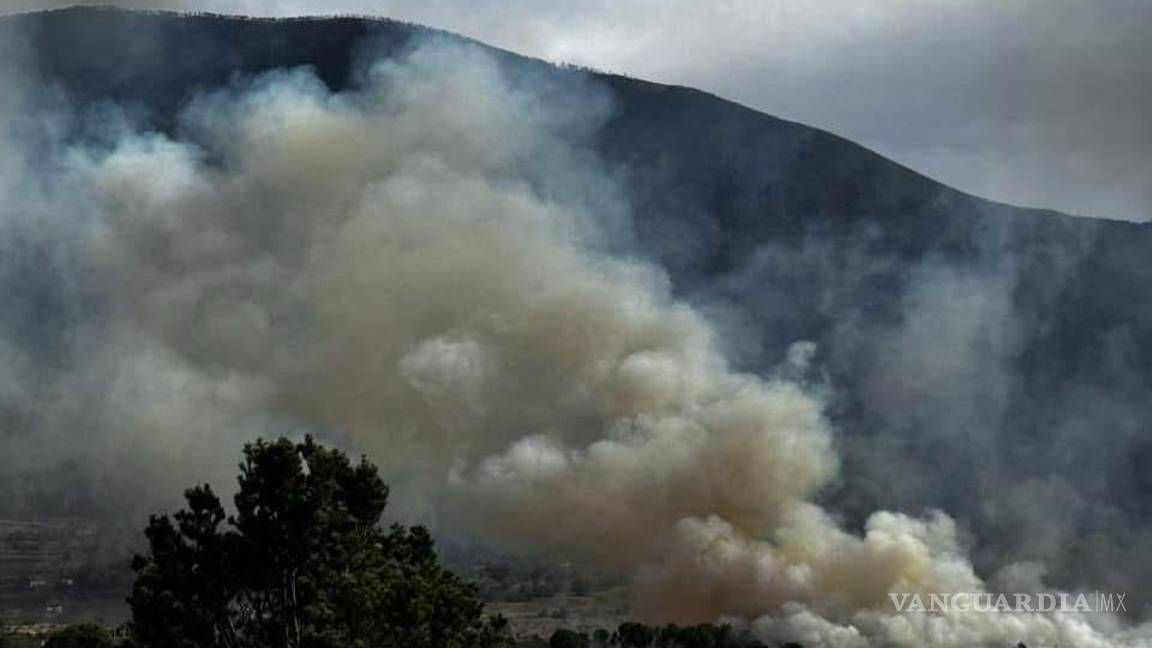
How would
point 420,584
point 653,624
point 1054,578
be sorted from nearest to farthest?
point 420,584
point 653,624
point 1054,578

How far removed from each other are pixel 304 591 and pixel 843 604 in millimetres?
95890

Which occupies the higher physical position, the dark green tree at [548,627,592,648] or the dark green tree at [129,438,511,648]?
the dark green tree at [548,627,592,648]

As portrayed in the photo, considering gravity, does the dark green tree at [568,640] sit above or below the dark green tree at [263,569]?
above

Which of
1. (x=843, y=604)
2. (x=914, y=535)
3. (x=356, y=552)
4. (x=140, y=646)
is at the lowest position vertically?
(x=140, y=646)

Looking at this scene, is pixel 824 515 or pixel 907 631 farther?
pixel 824 515

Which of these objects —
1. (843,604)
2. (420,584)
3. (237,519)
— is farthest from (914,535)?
(237,519)

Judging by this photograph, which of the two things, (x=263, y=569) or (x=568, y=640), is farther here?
(x=568, y=640)

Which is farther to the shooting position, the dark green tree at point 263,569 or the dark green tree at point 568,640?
the dark green tree at point 568,640

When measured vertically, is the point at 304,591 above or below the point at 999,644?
below

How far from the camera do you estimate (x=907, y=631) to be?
6068 inches

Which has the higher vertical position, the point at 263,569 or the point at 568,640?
the point at 568,640

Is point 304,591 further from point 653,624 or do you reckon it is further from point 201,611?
point 653,624

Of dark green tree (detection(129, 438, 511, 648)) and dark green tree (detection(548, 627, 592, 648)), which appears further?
dark green tree (detection(548, 627, 592, 648))

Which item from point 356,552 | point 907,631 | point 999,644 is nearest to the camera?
point 356,552
